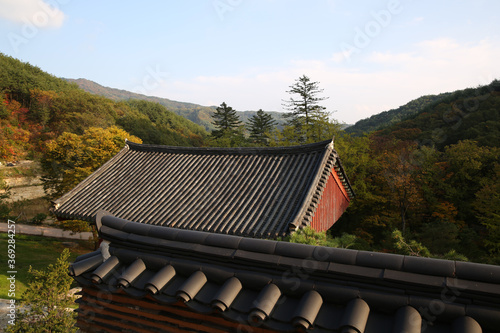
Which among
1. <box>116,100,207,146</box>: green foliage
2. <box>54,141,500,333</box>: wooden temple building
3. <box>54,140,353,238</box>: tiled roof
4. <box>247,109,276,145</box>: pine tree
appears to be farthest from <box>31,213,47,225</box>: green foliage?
<box>54,141,500,333</box>: wooden temple building

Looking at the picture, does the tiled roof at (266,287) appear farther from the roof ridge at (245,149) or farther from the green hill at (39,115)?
the green hill at (39,115)

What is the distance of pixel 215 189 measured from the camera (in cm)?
1184

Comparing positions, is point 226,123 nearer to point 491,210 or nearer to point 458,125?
point 458,125

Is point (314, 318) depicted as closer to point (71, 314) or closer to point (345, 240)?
point (71, 314)

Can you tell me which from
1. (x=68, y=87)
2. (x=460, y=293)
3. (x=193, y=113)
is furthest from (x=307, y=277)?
(x=193, y=113)

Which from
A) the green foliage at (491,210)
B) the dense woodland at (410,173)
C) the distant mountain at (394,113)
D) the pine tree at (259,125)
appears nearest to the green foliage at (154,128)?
the dense woodland at (410,173)

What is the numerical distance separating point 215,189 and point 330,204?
16.5ft

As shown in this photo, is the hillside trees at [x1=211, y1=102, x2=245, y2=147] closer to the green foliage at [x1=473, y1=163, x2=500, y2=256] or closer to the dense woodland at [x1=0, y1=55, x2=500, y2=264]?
the dense woodland at [x1=0, y1=55, x2=500, y2=264]

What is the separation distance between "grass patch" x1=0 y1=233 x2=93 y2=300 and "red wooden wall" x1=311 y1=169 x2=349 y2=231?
41.1ft

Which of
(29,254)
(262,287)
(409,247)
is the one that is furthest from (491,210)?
(29,254)

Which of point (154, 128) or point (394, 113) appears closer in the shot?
point (154, 128)

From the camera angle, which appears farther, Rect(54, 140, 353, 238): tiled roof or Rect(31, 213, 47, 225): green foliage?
Rect(31, 213, 47, 225): green foliage

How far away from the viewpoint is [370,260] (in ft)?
6.68

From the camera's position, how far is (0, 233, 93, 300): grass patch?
14.3 metres
